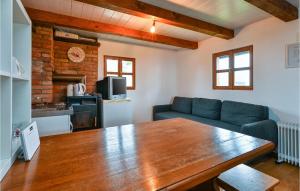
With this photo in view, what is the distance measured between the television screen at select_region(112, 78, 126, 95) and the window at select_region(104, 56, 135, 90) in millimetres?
488

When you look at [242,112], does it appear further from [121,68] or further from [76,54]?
[76,54]

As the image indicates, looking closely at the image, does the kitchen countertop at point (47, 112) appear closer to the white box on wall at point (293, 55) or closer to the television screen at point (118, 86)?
the television screen at point (118, 86)

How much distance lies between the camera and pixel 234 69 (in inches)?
139

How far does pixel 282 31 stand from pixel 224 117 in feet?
5.72

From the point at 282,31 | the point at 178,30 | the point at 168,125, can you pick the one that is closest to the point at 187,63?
the point at 178,30

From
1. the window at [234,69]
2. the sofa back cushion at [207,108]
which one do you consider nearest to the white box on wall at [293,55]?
the window at [234,69]

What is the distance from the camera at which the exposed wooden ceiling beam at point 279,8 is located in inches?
80.2

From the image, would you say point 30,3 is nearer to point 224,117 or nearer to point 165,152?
point 165,152

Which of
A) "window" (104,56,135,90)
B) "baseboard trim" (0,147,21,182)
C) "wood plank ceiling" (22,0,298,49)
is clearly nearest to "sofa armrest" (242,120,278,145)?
"wood plank ceiling" (22,0,298,49)

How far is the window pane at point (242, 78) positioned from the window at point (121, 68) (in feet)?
7.82

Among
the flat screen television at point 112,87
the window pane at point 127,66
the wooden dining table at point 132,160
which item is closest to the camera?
the wooden dining table at point 132,160

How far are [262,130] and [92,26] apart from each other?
125 inches

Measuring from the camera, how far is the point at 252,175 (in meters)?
1.36

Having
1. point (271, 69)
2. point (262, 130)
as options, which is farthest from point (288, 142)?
point (271, 69)
